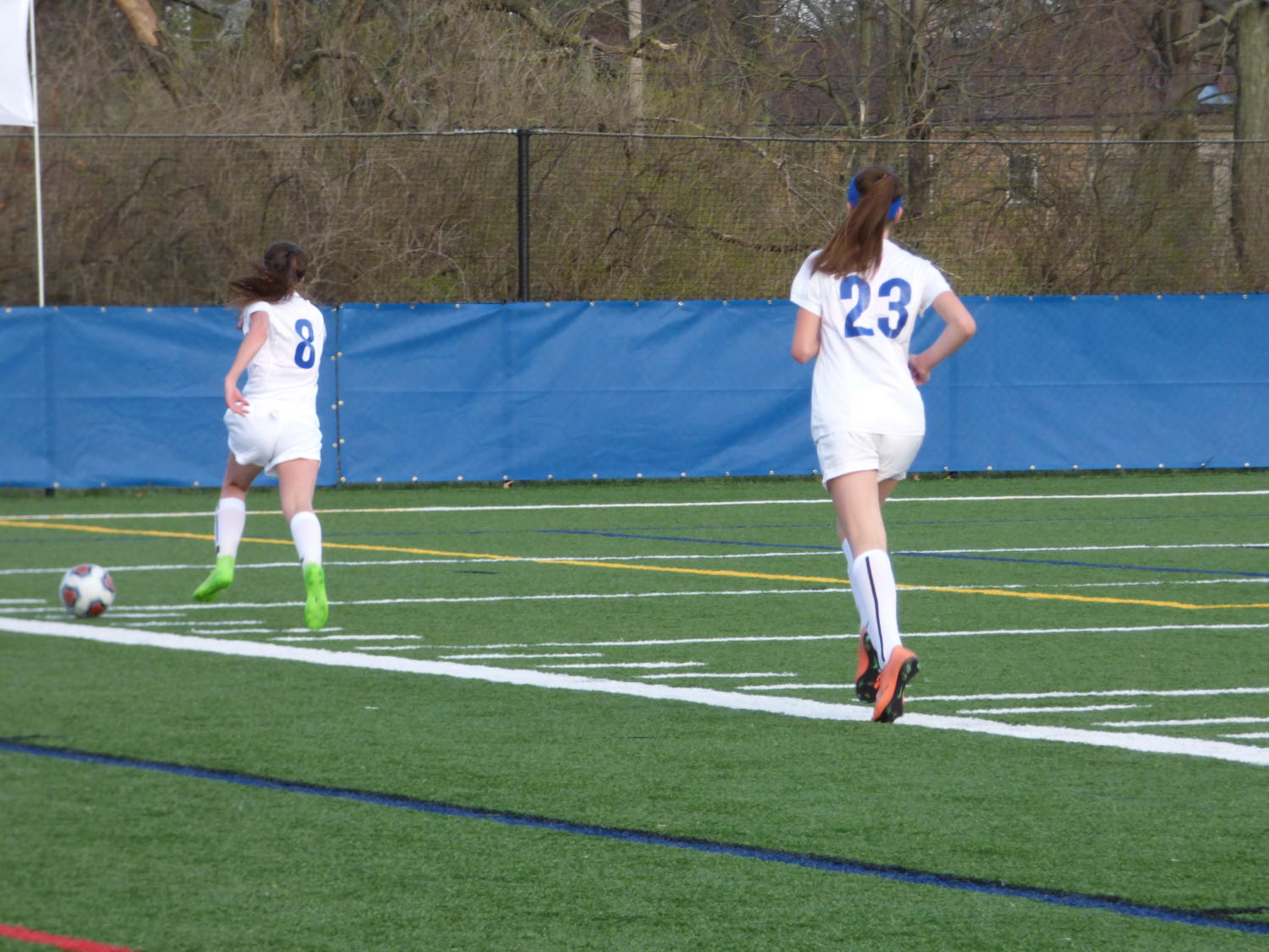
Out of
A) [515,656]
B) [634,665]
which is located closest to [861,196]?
[634,665]

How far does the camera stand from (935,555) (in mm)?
13289

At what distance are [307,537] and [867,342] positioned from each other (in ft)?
11.9

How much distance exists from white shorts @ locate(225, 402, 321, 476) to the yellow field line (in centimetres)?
297

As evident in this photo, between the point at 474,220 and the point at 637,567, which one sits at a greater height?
the point at 474,220

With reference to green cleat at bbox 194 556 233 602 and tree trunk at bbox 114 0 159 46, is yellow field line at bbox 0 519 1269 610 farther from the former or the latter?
tree trunk at bbox 114 0 159 46

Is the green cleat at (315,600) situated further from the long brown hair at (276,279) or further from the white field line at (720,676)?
the white field line at (720,676)

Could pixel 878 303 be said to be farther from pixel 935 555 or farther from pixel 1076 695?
pixel 935 555

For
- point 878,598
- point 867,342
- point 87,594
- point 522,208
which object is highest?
point 522,208

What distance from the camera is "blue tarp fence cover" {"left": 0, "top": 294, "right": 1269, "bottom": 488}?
59.9 ft

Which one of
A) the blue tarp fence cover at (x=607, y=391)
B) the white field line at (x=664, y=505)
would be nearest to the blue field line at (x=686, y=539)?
the white field line at (x=664, y=505)

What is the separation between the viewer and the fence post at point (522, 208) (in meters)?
19.4

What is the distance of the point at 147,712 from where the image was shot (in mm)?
7285

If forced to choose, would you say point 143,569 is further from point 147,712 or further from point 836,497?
point 836,497

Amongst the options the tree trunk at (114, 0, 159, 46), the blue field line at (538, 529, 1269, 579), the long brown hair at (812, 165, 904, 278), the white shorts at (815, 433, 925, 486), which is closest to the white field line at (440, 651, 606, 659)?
the white shorts at (815, 433, 925, 486)
